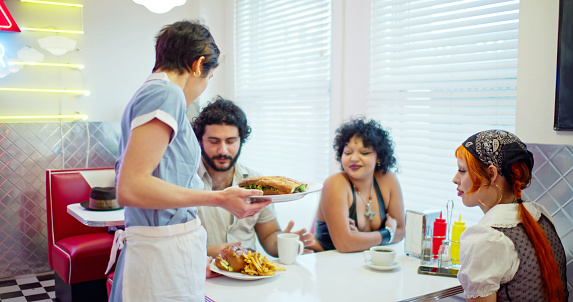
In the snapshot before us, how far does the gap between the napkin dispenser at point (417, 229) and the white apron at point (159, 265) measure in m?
1.10

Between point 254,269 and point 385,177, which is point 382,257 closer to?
point 254,269

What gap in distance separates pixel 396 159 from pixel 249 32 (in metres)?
2.23

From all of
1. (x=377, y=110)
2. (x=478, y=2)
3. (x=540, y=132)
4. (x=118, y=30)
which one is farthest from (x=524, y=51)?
(x=118, y=30)

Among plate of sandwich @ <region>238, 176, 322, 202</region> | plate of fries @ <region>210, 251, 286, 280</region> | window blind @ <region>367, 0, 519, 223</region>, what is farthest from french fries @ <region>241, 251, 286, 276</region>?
window blind @ <region>367, 0, 519, 223</region>

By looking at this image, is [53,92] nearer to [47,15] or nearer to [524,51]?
[47,15]

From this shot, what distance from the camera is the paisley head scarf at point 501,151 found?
159cm

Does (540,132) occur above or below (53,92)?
below

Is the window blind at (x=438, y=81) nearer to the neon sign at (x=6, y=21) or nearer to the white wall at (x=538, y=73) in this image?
the white wall at (x=538, y=73)

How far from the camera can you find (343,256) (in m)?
2.21

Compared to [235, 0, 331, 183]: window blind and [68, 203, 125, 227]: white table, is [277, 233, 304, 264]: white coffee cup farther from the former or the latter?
[235, 0, 331, 183]: window blind

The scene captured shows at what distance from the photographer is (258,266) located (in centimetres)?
181

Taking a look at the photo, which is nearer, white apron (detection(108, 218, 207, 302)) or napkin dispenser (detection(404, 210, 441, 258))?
white apron (detection(108, 218, 207, 302))

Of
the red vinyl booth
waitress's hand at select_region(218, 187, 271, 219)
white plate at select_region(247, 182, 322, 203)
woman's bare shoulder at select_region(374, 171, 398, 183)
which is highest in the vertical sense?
waitress's hand at select_region(218, 187, 271, 219)

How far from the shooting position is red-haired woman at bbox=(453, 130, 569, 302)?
1.51 m
